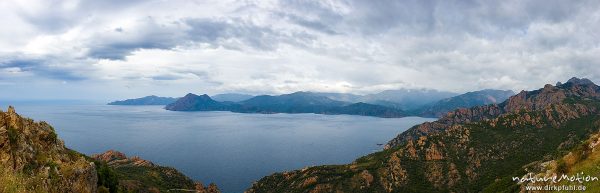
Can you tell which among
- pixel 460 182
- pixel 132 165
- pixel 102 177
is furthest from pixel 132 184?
pixel 460 182

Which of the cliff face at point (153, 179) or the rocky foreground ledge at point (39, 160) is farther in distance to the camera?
the cliff face at point (153, 179)

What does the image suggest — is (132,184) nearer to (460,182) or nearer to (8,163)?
(8,163)

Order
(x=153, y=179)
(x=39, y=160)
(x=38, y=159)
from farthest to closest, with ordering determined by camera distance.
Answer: (x=153, y=179), (x=38, y=159), (x=39, y=160)

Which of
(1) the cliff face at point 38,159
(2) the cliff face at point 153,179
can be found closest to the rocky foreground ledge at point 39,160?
(1) the cliff face at point 38,159

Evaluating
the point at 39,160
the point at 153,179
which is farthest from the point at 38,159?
the point at 153,179

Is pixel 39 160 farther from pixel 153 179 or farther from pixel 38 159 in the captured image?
pixel 153 179

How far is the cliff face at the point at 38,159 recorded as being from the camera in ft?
140

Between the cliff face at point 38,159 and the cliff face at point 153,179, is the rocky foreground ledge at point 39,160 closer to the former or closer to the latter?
the cliff face at point 38,159

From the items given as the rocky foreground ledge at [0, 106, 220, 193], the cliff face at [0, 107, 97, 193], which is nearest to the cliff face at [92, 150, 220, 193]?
the rocky foreground ledge at [0, 106, 220, 193]

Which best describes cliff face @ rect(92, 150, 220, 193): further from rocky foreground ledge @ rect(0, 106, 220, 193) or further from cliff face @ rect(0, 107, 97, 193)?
cliff face @ rect(0, 107, 97, 193)

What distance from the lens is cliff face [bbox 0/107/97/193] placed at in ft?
140

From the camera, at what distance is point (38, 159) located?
163 ft

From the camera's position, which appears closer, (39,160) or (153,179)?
(39,160)

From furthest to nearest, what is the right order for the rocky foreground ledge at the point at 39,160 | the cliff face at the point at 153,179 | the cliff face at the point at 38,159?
the cliff face at the point at 153,179 < the cliff face at the point at 38,159 < the rocky foreground ledge at the point at 39,160
